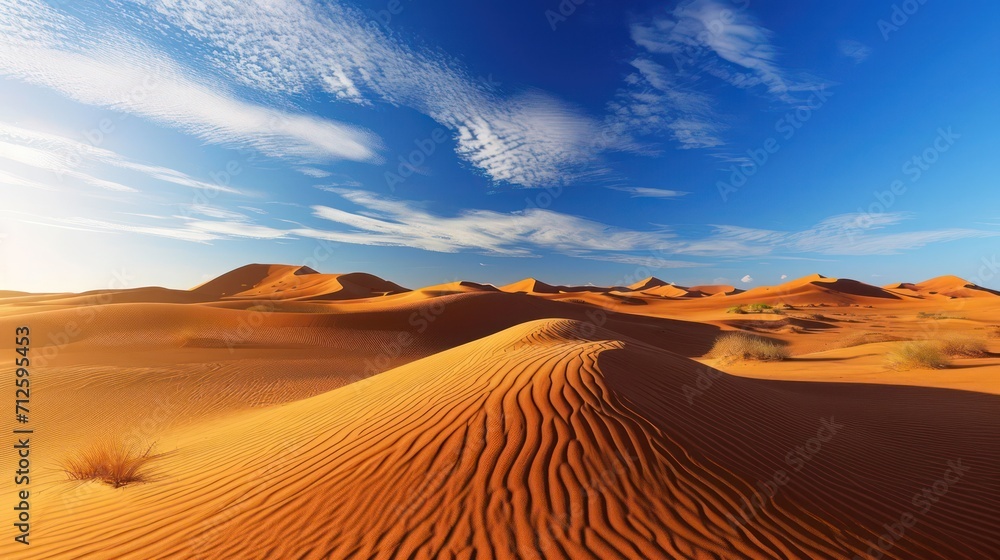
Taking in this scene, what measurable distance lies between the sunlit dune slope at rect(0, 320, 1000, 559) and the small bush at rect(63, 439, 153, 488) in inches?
8.2

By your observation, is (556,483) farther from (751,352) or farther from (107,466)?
(751,352)

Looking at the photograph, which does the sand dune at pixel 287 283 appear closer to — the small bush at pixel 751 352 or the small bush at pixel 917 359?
the small bush at pixel 751 352

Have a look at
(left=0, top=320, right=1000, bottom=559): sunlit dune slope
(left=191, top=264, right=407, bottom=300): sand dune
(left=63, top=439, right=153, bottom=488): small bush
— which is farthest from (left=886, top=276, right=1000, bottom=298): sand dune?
(left=63, top=439, right=153, bottom=488): small bush

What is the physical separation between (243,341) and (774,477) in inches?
885

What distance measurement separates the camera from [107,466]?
18.0 feet

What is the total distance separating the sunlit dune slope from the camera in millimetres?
3191

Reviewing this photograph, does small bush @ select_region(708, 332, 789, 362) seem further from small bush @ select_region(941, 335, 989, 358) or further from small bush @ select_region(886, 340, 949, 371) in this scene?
small bush @ select_region(941, 335, 989, 358)

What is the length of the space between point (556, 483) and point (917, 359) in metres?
13.2

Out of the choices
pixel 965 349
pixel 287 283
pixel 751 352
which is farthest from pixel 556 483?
pixel 287 283

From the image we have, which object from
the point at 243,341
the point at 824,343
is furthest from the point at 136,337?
the point at 824,343

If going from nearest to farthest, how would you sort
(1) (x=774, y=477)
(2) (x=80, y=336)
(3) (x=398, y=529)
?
(3) (x=398, y=529), (1) (x=774, y=477), (2) (x=80, y=336)

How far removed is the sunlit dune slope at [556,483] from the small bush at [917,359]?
19.0 feet

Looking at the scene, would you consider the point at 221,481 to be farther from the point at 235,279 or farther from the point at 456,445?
the point at 235,279

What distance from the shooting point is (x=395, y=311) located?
26141mm
